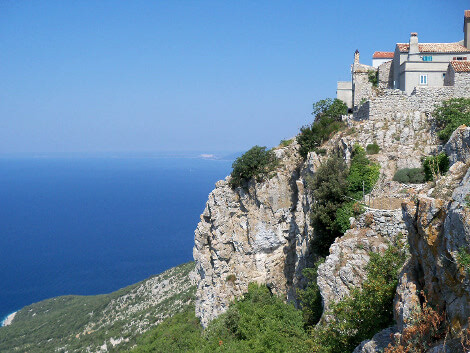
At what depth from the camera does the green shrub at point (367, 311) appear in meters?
9.09

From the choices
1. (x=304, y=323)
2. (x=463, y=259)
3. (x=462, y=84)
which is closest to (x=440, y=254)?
(x=463, y=259)

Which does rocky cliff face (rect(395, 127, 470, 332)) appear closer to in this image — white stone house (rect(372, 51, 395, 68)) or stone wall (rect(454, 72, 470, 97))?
stone wall (rect(454, 72, 470, 97))

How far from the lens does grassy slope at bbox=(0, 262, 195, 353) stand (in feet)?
144

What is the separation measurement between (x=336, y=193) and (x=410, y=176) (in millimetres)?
3349

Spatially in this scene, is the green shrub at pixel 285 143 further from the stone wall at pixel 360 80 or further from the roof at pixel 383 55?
the roof at pixel 383 55

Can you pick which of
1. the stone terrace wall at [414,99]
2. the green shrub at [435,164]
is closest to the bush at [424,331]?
the green shrub at [435,164]

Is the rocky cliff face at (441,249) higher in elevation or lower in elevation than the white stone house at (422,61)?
lower

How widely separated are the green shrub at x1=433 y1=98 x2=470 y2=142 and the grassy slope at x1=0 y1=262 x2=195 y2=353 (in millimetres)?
31771

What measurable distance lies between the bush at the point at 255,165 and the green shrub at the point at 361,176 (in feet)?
25.5

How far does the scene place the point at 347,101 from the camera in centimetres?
2772

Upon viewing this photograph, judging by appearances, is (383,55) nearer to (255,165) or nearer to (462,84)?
(462,84)

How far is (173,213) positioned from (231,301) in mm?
141082

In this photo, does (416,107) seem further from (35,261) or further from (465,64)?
(35,261)

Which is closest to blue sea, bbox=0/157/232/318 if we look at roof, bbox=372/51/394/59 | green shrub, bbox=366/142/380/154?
roof, bbox=372/51/394/59
